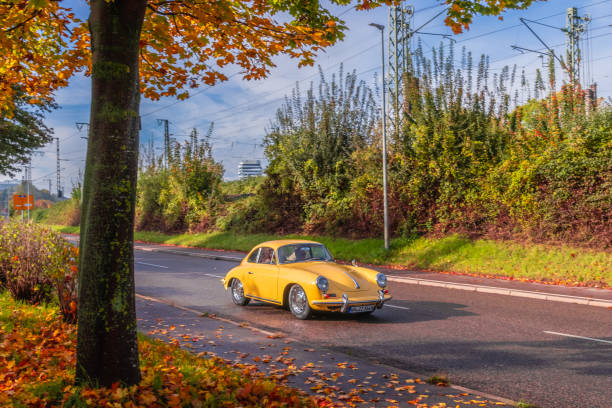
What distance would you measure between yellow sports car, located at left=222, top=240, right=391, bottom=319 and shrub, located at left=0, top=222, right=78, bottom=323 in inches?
142

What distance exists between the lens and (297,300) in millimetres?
9477

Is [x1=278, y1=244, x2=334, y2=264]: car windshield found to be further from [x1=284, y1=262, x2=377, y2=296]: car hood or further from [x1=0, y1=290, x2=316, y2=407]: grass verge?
[x1=0, y1=290, x2=316, y2=407]: grass verge

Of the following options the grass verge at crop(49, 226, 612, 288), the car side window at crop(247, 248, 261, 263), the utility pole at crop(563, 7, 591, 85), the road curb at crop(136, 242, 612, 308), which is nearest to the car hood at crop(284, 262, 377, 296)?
the car side window at crop(247, 248, 261, 263)

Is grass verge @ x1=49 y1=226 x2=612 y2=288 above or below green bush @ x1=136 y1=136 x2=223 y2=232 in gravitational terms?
below

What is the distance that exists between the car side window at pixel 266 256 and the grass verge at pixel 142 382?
389cm

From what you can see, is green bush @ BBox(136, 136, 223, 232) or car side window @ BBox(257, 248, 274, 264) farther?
green bush @ BBox(136, 136, 223, 232)

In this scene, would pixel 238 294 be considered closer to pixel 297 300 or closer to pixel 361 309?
pixel 297 300

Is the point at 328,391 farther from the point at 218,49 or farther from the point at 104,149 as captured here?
the point at 218,49

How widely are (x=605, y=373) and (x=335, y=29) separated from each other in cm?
545

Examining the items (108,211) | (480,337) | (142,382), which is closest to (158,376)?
(142,382)

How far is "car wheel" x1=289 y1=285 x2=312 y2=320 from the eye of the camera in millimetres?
9209

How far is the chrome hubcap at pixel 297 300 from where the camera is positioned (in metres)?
9.32

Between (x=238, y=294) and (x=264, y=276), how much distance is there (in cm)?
127

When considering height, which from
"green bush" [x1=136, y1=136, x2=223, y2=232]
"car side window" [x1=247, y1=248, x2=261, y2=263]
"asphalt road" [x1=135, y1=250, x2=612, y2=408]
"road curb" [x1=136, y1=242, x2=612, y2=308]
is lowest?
"asphalt road" [x1=135, y1=250, x2=612, y2=408]
